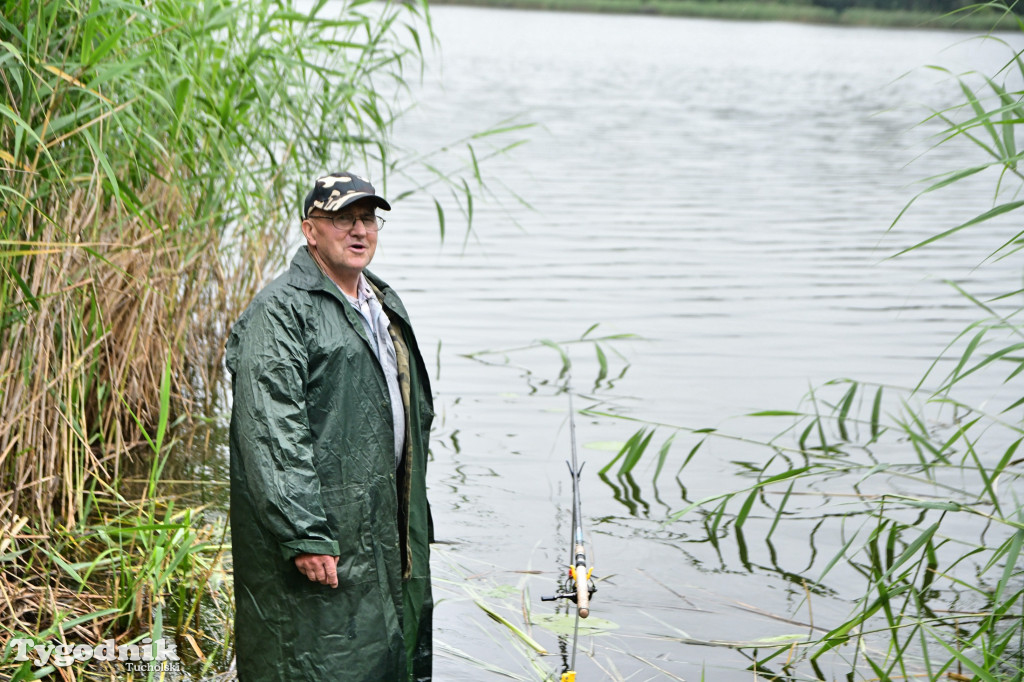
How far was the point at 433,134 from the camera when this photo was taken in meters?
15.7

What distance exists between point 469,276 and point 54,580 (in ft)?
21.6

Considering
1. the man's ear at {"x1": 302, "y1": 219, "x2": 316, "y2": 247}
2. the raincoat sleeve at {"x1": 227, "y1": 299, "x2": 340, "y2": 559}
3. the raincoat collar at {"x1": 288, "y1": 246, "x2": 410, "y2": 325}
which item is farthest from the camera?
the man's ear at {"x1": 302, "y1": 219, "x2": 316, "y2": 247}

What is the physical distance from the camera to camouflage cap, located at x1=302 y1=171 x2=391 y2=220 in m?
2.91

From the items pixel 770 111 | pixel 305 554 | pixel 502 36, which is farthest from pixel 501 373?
pixel 502 36

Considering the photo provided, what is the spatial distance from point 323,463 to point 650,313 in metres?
6.46

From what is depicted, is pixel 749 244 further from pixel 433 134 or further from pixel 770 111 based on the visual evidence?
pixel 770 111

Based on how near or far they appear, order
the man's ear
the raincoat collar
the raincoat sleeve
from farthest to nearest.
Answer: the man's ear
the raincoat collar
the raincoat sleeve

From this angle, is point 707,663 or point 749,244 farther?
point 749,244

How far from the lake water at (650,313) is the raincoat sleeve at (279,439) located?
56.3 inches

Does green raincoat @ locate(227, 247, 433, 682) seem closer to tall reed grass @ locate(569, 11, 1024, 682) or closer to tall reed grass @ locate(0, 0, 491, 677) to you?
tall reed grass @ locate(0, 0, 491, 677)

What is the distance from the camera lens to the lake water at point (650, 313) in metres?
4.71

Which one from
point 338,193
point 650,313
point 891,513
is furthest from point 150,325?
point 650,313

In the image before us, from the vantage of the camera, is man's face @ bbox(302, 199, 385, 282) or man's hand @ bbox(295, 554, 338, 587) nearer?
man's hand @ bbox(295, 554, 338, 587)

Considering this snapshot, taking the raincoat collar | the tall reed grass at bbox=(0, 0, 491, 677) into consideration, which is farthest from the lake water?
the raincoat collar
